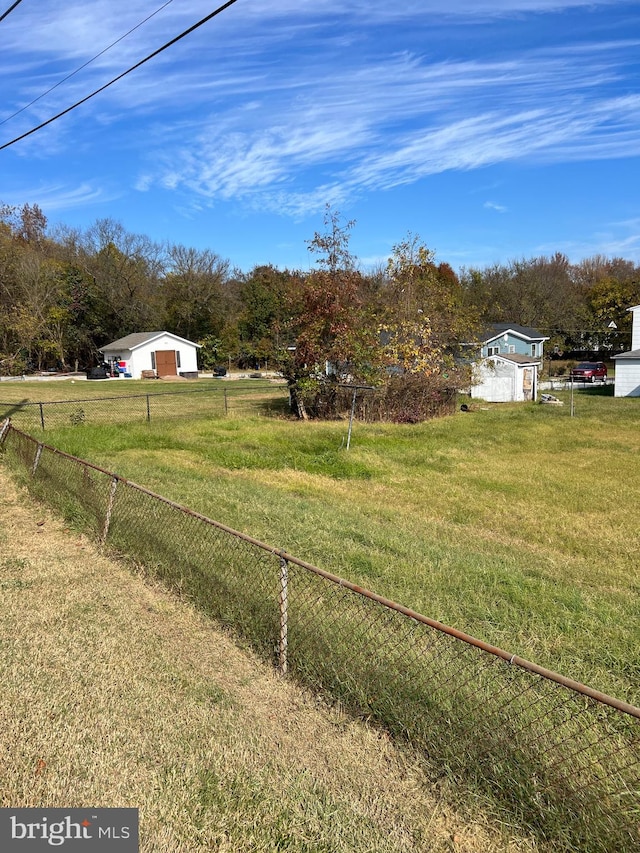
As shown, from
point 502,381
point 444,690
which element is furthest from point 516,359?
point 444,690

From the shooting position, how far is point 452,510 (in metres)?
8.58

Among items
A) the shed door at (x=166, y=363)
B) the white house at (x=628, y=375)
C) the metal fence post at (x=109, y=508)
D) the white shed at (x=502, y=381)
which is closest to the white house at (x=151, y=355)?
the shed door at (x=166, y=363)

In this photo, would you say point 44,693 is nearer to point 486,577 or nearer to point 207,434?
point 486,577

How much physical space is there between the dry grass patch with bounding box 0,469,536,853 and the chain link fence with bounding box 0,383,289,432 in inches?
433

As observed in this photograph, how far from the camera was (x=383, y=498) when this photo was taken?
9.29 meters

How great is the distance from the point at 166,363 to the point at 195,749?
132 ft

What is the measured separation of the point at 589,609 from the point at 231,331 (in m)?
46.3

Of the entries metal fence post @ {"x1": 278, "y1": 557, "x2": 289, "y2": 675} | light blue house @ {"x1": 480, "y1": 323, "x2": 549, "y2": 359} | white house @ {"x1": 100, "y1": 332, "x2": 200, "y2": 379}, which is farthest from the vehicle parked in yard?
metal fence post @ {"x1": 278, "y1": 557, "x2": 289, "y2": 675}

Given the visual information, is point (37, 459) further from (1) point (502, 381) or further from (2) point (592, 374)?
(2) point (592, 374)

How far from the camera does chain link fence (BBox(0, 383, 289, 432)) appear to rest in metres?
16.3

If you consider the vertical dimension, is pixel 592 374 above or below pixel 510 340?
below

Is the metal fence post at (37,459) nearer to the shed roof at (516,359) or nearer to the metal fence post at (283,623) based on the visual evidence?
the metal fence post at (283,623)

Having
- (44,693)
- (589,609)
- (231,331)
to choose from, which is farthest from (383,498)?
(231,331)

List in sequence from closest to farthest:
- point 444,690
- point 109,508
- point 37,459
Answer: point 444,690, point 109,508, point 37,459
